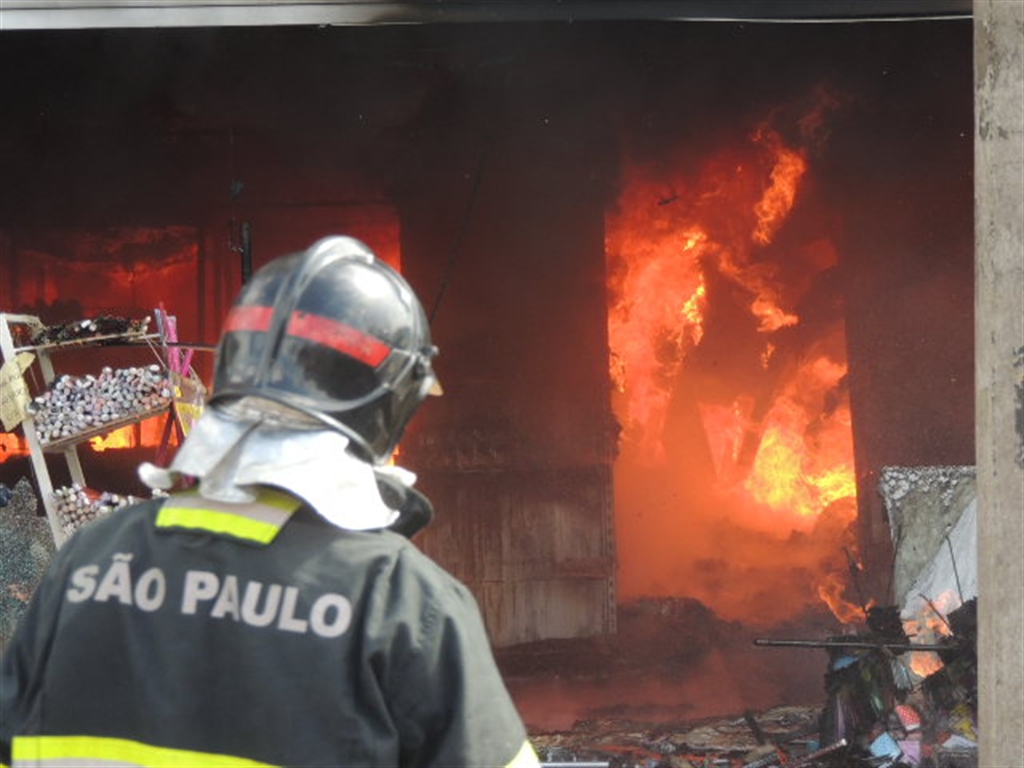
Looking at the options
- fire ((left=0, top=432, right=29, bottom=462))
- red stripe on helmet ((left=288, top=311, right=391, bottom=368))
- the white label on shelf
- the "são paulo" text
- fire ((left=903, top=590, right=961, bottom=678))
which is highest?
the white label on shelf

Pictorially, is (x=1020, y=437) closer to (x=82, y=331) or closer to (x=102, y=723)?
(x=102, y=723)

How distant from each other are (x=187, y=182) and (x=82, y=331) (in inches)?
122

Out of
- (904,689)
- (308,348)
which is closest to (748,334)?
(904,689)

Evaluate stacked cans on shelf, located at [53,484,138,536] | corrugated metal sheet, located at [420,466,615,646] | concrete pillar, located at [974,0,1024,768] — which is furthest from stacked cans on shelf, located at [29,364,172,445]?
concrete pillar, located at [974,0,1024,768]

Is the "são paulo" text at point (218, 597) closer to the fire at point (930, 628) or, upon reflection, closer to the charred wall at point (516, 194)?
the fire at point (930, 628)

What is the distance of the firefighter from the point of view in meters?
1.87

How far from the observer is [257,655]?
189 cm

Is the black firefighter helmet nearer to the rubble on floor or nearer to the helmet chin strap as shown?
the helmet chin strap

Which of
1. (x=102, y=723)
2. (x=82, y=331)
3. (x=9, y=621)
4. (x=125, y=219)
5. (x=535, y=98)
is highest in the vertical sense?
(x=535, y=98)

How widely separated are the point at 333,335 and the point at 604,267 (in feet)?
23.5

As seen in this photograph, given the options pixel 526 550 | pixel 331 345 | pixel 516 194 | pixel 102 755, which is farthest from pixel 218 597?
pixel 516 194

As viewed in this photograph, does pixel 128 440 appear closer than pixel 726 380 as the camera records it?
Yes

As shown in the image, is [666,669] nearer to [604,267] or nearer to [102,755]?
[604,267]

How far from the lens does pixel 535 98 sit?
29.5ft
